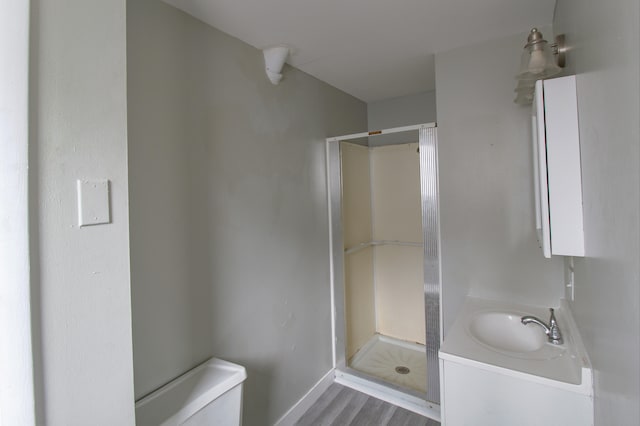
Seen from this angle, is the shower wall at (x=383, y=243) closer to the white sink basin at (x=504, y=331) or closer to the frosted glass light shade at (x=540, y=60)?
the white sink basin at (x=504, y=331)

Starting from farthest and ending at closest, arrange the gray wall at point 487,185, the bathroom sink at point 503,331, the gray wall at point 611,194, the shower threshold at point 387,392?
the shower threshold at point 387,392, the gray wall at point 487,185, the bathroom sink at point 503,331, the gray wall at point 611,194

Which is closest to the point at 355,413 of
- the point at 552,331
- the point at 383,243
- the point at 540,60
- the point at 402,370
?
the point at 402,370

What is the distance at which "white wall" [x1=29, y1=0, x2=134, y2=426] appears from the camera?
73 cm

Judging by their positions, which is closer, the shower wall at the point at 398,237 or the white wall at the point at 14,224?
the white wall at the point at 14,224

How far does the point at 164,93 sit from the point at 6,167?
742 mm

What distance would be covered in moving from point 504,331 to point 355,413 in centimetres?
112

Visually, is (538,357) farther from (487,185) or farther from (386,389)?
(386,389)

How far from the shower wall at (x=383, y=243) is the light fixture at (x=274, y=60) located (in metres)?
0.99

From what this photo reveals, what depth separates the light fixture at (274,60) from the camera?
1.75 m

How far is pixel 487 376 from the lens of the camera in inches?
48.3

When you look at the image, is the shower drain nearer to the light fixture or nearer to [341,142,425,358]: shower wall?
[341,142,425,358]: shower wall

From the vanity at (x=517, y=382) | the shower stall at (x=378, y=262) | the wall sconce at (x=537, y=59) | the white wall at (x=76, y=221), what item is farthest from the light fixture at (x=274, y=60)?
the vanity at (x=517, y=382)

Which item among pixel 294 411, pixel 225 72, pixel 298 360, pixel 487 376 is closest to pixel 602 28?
pixel 487 376

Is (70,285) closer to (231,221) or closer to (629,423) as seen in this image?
(231,221)
